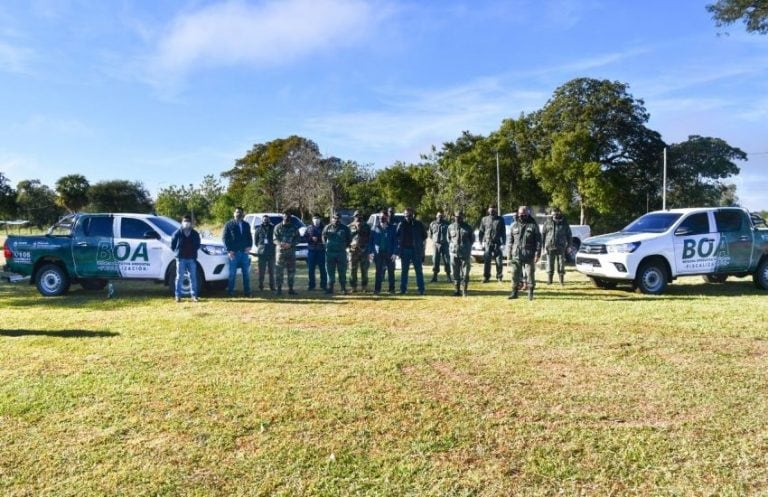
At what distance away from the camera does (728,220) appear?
11.2 meters

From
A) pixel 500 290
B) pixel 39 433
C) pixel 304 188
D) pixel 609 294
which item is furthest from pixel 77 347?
pixel 304 188

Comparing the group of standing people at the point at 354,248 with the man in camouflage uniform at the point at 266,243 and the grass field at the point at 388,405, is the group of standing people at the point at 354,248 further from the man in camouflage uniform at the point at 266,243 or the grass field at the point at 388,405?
the grass field at the point at 388,405

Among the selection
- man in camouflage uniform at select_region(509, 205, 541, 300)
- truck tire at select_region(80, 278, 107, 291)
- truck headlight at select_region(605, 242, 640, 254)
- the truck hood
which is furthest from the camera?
truck tire at select_region(80, 278, 107, 291)

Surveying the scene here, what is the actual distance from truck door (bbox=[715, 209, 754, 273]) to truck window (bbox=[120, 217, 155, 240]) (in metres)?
11.7

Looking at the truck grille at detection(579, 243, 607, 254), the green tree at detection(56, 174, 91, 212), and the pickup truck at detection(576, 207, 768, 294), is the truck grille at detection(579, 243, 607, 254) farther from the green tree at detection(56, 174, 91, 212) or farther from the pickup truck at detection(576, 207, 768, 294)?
the green tree at detection(56, 174, 91, 212)

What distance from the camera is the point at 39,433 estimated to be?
4211 millimetres

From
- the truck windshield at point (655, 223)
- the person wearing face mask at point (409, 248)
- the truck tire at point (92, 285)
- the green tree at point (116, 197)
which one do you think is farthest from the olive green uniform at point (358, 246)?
the green tree at point (116, 197)

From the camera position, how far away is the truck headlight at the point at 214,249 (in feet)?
36.9

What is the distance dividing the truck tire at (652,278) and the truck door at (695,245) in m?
0.32

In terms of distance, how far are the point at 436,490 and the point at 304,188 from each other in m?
48.3

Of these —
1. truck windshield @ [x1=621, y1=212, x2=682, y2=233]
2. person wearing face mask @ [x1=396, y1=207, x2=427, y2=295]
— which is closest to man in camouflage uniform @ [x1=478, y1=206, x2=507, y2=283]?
person wearing face mask @ [x1=396, y1=207, x2=427, y2=295]

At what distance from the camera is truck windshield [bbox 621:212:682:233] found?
438 inches

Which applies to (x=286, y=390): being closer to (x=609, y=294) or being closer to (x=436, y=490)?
(x=436, y=490)

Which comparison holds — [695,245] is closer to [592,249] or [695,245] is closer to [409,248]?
[592,249]
